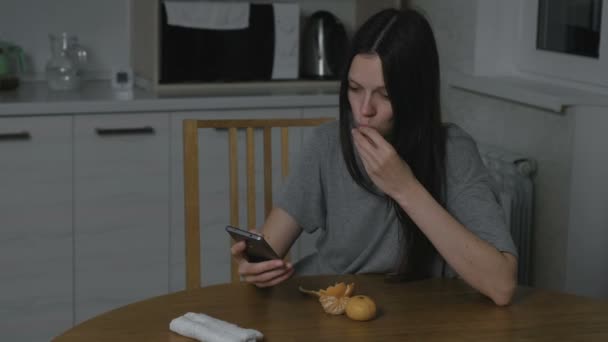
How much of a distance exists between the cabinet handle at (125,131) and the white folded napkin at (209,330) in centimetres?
166

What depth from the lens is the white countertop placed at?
2939mm

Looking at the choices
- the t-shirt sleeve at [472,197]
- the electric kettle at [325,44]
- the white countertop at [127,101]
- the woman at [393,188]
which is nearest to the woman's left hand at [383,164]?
the woman at [393,188]

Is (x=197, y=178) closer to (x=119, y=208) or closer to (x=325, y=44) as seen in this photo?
(x=119, y=208)

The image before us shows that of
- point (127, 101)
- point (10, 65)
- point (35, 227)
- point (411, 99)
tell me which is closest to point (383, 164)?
point (411, 99)

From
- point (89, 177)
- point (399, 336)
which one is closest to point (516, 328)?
point (399, 336)

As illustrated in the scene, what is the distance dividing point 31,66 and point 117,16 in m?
0.36

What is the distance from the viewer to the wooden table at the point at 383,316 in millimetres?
1432

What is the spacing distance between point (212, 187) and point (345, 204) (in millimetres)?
1359

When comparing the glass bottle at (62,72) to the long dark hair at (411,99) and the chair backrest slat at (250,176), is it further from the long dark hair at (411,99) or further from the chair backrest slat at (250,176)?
the long dark hair at (411,99)

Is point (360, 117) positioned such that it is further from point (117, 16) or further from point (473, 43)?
point (117, 16)

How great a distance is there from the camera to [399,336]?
143 cm

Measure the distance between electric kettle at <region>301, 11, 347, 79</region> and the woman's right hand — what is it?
1.88 metres

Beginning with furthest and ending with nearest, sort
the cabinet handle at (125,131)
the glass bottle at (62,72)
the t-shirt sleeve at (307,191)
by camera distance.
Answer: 1. the glass bottle at (62,72)
2. the cabinet handle at (125,131)
3. the t-shirt sleeve at (307,191)

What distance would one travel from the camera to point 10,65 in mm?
3361
